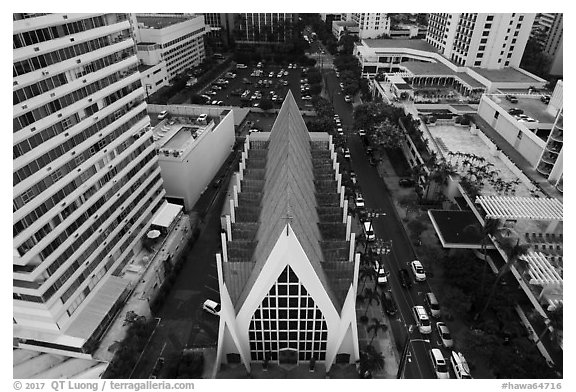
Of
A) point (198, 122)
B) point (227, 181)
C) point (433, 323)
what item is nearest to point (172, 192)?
point (227, 181)

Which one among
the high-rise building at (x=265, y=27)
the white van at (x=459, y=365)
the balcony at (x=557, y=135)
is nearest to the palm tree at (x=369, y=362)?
the white van at (x=459, y=365)

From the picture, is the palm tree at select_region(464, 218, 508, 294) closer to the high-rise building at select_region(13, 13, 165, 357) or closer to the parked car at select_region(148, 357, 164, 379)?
the parked car at select_region(148, 357, 164, 379)

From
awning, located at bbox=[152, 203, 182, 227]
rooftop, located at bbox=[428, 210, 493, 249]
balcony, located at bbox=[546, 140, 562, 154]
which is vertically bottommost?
awning, located at bbox=[152, 203, 182, 227]

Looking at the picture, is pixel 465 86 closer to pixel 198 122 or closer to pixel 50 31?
pixel 198 122

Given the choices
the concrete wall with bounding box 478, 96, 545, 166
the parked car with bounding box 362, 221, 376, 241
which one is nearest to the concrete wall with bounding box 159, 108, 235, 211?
the parked car with bounding box 362, 221, 376, 241

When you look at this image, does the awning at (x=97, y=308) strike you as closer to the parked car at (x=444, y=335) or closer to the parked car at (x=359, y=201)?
the parked car at (x=444, y=335)

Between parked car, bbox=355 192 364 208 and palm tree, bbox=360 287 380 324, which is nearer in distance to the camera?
palm tree, bbox=360 287 380 324
